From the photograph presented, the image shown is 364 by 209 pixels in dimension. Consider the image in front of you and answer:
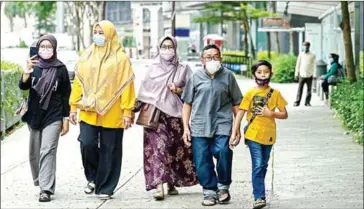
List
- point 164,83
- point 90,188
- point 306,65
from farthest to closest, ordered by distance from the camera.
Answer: point 306,65 → point 90,188 → point 164,83

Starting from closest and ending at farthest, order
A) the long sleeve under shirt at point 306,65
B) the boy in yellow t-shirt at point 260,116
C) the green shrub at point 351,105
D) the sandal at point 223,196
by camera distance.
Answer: the boy in yellow t-shirt at point 260,116
the sandal at point 223,196
the green shrub at point 351,105
the long sleeve under shirt at point 306,65

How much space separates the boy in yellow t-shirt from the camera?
8484 millimetres

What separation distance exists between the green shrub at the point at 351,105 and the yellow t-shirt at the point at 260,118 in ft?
16.1

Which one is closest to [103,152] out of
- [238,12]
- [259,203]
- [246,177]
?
[259,203]

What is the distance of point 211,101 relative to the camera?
8.68 meters

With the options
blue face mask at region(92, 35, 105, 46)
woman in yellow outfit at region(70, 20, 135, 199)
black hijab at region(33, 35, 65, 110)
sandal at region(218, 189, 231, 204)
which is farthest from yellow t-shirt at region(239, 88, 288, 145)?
black hijab at region(33, 35, 65, 110)

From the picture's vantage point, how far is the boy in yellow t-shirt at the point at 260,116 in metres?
8.48

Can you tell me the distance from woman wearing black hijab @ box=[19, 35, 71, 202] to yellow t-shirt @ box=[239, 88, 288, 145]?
77.4 inches

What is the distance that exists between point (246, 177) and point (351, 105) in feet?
15.3

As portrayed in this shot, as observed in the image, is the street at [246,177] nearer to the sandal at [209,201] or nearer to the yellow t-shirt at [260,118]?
the sandal at [209,201]

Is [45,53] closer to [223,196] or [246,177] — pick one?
[223,196]

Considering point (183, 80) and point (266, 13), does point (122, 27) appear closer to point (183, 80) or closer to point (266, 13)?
point (266, 13)

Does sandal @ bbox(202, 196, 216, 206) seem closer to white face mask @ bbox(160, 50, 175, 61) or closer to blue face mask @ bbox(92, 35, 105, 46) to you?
white face mask @ bbox(160, 50, 175, 61)

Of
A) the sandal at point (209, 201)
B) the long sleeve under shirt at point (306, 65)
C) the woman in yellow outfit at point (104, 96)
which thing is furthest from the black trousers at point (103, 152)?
the long sleeve under shirt at point (306, 65)
